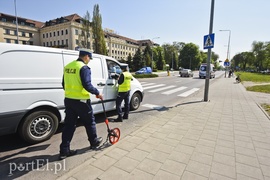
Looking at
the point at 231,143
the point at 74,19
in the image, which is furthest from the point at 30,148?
the point at 74,19

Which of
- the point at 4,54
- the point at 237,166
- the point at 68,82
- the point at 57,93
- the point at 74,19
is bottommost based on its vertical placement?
the point at 237,166

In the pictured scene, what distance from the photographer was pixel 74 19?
52156 millimetres

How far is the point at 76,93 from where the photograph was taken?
274 centimetres

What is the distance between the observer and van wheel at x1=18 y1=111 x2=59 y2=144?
321 centimetres

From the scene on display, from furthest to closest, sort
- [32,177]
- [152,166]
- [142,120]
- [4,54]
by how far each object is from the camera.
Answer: [142,120]
[4,54]
[152,166]
[32,177]

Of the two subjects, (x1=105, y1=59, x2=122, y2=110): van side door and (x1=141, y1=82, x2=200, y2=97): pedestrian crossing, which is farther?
(x1=141, y1=82, x2=200, y2=97): pedestrian crossing

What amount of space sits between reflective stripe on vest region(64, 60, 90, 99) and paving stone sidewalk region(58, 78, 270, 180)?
3.99 ft

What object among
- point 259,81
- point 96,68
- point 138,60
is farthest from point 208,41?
point 138,60

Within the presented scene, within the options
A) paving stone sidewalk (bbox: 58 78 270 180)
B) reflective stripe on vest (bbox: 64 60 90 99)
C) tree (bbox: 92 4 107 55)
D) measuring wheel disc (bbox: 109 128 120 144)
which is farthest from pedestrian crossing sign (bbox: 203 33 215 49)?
tree (bbox: 92 4 107 55)

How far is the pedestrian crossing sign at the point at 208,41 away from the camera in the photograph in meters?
7.34

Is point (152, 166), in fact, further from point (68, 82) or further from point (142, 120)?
point (142, 120)

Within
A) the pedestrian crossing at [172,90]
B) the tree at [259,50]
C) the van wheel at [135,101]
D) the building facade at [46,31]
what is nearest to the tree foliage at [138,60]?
the building facade at [46,31]

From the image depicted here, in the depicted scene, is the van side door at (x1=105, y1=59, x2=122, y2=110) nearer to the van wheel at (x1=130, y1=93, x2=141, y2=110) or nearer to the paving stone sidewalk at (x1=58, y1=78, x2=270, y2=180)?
the van wheel at (x1=130, y1=93, x2=141, y2=110)

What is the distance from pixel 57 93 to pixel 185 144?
127 inches
